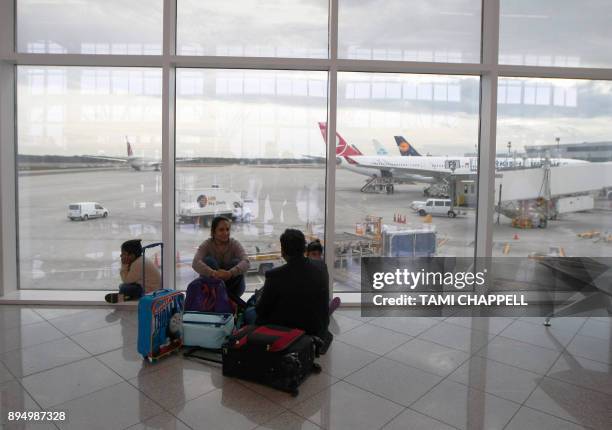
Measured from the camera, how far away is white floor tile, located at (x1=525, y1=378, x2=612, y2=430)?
240 cm

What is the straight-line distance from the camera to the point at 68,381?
2.76 metres

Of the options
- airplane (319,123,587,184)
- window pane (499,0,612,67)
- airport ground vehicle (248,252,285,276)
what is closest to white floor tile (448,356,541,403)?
airplane (319,123,587,184)

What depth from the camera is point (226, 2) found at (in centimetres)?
434

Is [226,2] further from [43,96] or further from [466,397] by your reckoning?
[466,397]

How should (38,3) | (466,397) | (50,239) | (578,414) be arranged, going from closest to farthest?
(578,414) < (466,397) < (38,3) < (50,239)

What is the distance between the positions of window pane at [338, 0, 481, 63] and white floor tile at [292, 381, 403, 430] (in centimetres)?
317

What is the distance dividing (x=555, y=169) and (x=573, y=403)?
2.96 m

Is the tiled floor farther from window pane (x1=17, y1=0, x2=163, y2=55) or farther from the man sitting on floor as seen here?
window pane (x1=17, y1=0, x2=163, y2=55)

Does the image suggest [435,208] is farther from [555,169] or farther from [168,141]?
[168,141]

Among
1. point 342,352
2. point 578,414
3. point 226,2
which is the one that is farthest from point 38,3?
point 578,414

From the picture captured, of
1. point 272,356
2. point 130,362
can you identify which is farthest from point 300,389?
point 130,362

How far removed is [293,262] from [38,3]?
3.77m

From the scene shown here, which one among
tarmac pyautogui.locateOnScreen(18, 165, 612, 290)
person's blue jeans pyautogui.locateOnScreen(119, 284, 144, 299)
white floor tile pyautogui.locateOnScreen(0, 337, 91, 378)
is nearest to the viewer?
white floor tile pyautogui.locateOnScreen(0, 337, 91, 378)

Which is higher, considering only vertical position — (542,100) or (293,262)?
(542,100)
